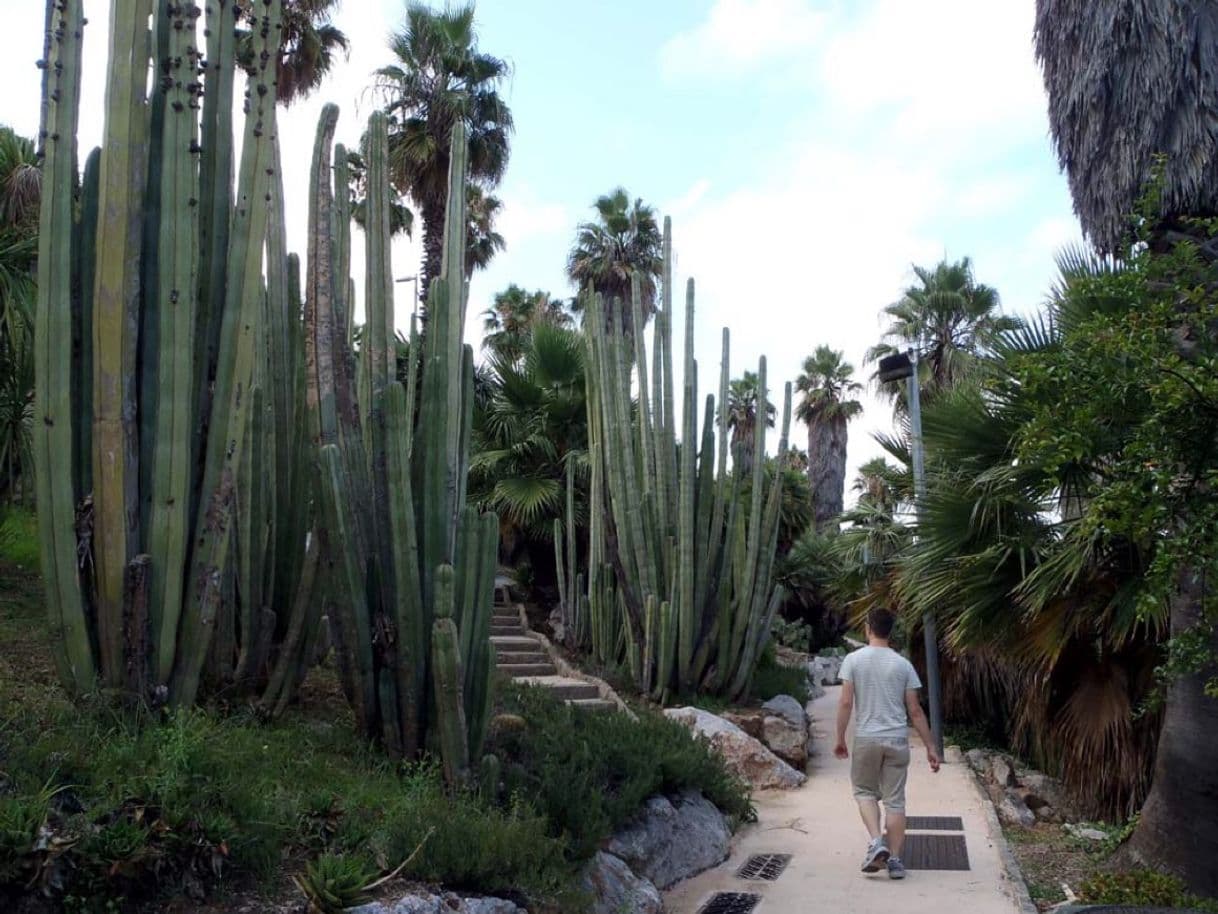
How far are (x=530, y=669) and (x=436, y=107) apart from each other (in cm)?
1028

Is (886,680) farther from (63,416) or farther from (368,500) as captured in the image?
(63,416)

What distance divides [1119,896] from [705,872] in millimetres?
2316

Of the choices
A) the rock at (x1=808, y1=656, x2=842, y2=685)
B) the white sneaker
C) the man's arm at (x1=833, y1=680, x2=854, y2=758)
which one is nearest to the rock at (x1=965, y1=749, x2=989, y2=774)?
the white sneaker

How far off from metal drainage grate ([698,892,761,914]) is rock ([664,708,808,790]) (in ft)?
9.55

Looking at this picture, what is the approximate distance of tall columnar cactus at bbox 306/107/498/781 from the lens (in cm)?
559

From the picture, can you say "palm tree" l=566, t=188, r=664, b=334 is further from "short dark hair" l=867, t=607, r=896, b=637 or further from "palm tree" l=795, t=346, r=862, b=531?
"short dark hair" l=867, t=607, r=896, b=637

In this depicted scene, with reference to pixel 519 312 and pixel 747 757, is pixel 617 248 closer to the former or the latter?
pixel 519 312

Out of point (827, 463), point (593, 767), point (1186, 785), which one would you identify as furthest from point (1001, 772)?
point (827, 463)

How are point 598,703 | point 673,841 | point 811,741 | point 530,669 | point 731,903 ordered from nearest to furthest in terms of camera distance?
point 731,903
point 673,841
point 598,703
point 811,741
point 530,669

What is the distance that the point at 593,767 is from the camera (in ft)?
20.2

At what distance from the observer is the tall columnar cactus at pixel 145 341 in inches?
189

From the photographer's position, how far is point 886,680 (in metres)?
6.24

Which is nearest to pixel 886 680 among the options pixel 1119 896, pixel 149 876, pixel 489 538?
pixel 1119 896

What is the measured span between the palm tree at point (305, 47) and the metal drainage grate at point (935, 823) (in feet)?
43.4
